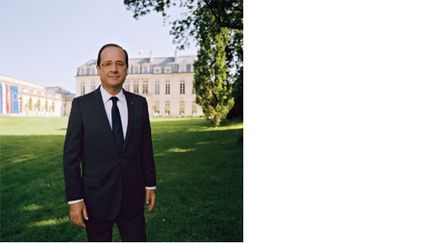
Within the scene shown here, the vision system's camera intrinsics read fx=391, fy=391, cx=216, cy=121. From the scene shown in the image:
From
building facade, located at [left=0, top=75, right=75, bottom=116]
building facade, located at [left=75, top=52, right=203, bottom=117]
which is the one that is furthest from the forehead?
building facade, located at [left=0, top=75, right=75, bottom=116]

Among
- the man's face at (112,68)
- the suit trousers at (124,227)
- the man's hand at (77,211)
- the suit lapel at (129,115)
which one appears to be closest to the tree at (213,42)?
the man's face at (112,68)

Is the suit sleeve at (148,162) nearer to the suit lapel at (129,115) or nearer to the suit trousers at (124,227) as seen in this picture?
the suit lapel at (129,115)

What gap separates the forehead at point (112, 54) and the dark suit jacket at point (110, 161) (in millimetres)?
220

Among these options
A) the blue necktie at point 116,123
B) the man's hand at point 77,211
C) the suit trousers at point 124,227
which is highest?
the blue necktie at point 116,123

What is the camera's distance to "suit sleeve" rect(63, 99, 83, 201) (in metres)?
2.17

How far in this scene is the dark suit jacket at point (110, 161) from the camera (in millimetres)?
2287

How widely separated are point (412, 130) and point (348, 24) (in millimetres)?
810

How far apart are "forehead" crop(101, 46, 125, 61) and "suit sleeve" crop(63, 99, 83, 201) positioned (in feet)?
1.45

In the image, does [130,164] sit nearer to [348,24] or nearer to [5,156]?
[5,156]

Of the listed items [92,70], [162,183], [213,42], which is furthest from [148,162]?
[213,42]

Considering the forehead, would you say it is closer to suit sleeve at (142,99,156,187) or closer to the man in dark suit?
the man in dark suit

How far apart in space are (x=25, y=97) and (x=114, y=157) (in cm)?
118

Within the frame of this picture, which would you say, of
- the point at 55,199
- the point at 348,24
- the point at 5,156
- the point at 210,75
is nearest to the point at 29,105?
the point at 5,156

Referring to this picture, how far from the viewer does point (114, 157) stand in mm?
2369
